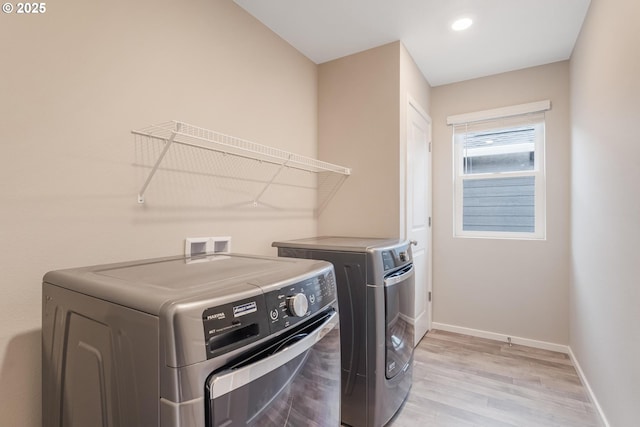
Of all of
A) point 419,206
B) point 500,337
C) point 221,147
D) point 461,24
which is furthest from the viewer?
point 500,337

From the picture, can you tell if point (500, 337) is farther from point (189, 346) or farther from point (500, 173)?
point (189, 346)

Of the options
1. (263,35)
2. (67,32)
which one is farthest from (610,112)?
(67,32)

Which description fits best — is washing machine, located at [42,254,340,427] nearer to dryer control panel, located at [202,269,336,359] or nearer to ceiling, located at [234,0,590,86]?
dryer control panel, located at [202,269,336,359]

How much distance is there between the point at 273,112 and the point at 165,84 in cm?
78

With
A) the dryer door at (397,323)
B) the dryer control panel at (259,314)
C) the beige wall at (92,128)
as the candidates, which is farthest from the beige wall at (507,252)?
the dryer control panel at (259,314)

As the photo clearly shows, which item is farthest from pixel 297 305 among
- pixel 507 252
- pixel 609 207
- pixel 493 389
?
pixel 507 252

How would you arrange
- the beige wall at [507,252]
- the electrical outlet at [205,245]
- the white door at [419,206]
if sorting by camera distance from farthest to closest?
1. the beige wall at [507,252]
2. the white door at [419,206]
3. the electrical outlet at [205,245]

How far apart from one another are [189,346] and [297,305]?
32 centimetres

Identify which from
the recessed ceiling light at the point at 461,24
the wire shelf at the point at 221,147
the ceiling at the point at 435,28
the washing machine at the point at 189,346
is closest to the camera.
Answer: the washing machine at the point at 189,346

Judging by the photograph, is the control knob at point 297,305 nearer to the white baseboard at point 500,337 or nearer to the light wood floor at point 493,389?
the light wood floor at point 493,389

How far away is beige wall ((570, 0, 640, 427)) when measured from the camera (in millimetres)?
1294

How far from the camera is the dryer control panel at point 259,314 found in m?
0.68

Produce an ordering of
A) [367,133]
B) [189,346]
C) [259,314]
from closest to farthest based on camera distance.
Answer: [189,346] < [259,314] < [367,133]

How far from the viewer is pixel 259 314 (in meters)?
0.78
